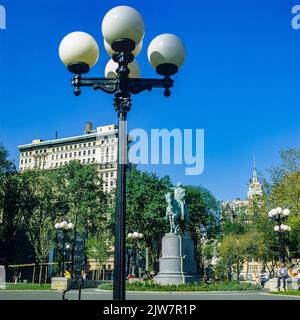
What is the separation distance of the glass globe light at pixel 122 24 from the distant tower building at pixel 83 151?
8706 cm

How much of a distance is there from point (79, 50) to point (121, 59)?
0.76 metres

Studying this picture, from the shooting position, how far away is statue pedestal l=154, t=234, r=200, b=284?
26359mm

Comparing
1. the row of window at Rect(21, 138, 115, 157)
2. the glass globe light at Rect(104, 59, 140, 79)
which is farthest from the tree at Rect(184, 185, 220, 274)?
the row of window at Rect(21, 138, 115, 157)

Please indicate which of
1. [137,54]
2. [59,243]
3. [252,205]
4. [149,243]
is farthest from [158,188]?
[137,54]

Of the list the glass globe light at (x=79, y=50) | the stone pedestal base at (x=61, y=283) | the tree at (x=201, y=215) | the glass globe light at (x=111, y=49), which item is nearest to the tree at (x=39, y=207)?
the tree at (x=201, y=215)

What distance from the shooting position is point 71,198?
53188mm

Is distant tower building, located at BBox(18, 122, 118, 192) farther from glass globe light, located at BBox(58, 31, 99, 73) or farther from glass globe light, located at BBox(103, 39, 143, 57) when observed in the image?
glass globe light, located at BBox(58, 31, 99, 73)

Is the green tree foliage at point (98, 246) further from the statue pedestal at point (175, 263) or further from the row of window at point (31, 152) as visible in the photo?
the row of window at point (31, 152)

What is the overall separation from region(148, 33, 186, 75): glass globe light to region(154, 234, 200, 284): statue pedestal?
21.3 m

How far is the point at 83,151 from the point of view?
10438 cm

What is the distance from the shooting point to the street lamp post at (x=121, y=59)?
5.76 m

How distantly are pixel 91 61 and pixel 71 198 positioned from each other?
1883 inches

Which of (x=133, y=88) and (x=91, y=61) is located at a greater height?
(x=91, y=61)
